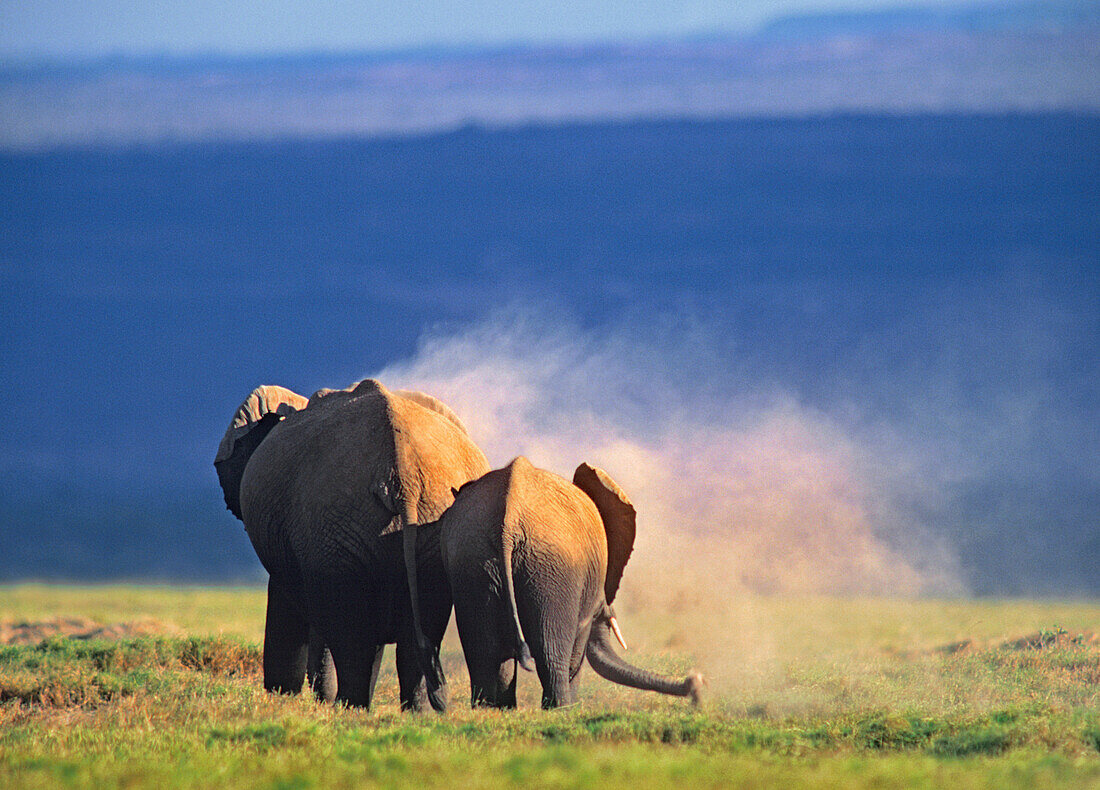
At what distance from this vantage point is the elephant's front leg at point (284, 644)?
70.2 feet

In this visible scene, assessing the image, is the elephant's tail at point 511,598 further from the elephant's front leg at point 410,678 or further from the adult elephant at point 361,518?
the elephant's front leg at point 410,678

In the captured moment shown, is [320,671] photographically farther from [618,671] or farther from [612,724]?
[612,724]

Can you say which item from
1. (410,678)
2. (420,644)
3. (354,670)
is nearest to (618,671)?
(410,678)

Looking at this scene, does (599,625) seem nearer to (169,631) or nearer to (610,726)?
(610,726)

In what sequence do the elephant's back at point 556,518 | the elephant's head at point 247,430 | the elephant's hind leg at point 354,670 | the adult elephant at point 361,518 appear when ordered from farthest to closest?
the elephant's head at point 247,430, the elephant's hind leg at point 354,670, the adult elephant at point 361,518, the elephant's back at point 556,518

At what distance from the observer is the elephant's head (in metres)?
22.6

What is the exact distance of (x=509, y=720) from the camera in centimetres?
1584

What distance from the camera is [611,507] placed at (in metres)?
19.6

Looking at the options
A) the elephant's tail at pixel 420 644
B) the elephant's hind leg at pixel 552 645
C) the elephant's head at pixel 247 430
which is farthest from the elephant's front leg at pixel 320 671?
the elephant's hind leg at pixel 552 645

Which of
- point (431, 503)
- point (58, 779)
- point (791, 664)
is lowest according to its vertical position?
point (58, 779)

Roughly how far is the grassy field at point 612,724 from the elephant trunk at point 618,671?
38cm

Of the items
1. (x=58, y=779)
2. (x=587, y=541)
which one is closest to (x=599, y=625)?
(x=587, y=541)

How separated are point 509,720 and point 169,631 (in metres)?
19.1

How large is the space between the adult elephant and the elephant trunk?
249 centimetres
